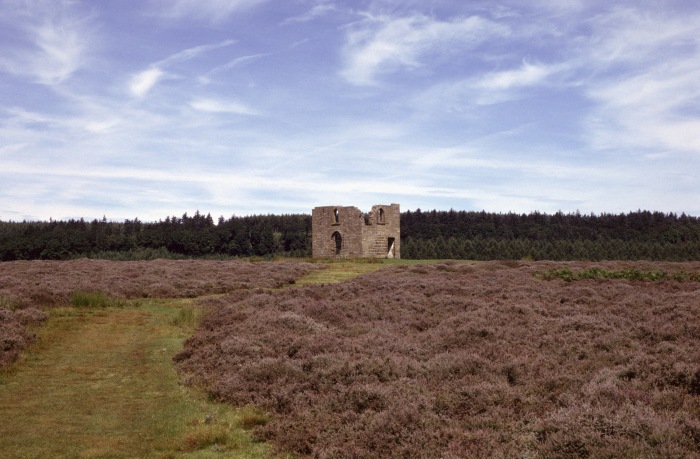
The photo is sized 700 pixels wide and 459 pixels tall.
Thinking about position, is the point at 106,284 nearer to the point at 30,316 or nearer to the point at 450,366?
the point at 30,316

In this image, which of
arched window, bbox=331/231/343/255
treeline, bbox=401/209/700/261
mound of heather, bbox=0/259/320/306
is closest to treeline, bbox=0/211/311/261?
treeline, bbox=401/209/700/261

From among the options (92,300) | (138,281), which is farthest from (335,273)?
(92,300)

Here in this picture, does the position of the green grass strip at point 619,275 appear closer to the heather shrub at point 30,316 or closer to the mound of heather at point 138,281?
the mound of heather at point 138,281

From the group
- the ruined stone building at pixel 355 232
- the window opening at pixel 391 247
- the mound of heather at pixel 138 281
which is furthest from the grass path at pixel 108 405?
the window opening at pixel 391 247

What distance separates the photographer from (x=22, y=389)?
11695 millimetres

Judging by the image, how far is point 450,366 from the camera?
11.0m

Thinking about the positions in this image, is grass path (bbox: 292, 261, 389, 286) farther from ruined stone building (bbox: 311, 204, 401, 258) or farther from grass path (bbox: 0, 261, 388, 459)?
grass path (bbox: 0, 261, 388, 459)

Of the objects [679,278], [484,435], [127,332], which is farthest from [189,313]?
[679,278]

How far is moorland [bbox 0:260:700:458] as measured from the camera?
753cm

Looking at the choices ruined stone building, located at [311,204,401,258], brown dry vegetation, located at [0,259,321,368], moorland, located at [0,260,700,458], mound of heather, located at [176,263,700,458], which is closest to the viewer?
mound of heather, located at [176,263,700,458]

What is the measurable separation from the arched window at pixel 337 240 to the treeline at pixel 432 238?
148 feet

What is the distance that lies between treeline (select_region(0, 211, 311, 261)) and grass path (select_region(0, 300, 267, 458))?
88.4 meters

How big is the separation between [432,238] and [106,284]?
115 meters

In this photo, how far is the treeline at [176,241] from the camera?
352ft
